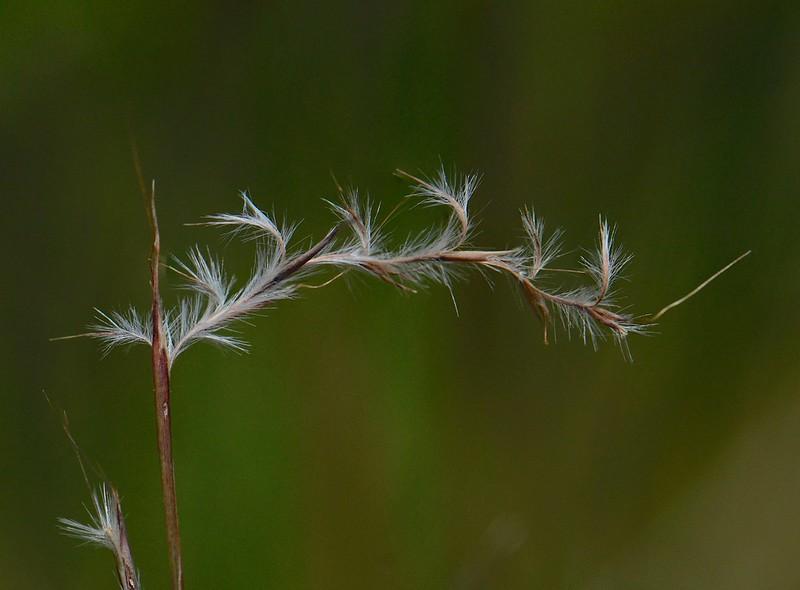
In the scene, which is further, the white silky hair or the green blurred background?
the green blurred background

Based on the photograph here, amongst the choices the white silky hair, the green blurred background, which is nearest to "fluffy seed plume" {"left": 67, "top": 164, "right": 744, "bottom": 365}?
the white silky hair

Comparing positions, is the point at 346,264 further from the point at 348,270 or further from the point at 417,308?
the point at 417,308

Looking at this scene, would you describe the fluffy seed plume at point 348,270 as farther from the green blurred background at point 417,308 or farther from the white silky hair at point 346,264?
the green blurred background at point 417,308

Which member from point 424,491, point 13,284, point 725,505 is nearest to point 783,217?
point 725,505

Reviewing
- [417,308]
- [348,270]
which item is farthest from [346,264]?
[417,308]

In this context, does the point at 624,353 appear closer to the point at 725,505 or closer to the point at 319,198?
the point at 725,505

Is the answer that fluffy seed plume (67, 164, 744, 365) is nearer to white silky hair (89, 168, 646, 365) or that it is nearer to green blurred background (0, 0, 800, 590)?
white silky hair (89, 168, 646, 365)

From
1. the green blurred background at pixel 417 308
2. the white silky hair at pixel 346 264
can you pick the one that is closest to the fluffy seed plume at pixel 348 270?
the white silky hair at pixel 346 264

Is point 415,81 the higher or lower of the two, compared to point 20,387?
higher

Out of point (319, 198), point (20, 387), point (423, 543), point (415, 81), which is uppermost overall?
point (415, 81)
